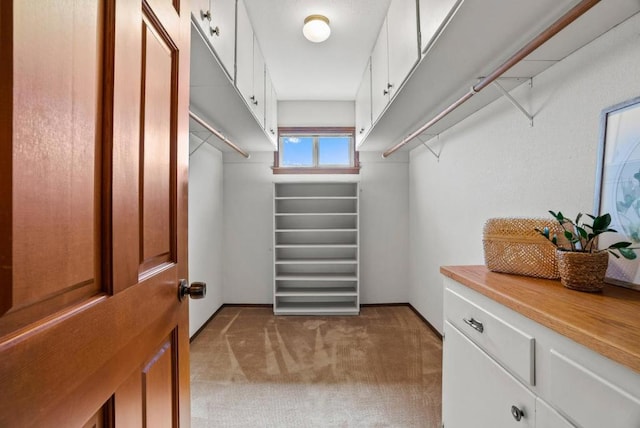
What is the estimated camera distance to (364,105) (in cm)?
283

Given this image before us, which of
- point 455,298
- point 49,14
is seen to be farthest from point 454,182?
point 49,14

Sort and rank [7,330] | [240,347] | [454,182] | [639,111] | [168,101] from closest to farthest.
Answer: [7,330], [168,101], [639,111], [454,182], [240,347]

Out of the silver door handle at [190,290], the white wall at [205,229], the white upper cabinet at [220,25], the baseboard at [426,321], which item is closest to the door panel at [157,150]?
the silver door handle at [190,290]

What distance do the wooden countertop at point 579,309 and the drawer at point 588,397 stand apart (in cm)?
6

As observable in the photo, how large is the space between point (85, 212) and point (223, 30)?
1.35 metres

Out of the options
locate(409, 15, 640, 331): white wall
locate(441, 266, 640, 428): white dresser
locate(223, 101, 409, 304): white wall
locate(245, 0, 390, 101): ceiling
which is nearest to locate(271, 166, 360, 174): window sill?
locate(223, 101, 409, 304): white wall

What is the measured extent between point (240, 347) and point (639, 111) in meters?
2.74

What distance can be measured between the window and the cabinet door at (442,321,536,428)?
8.52ft

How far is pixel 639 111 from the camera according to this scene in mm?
963

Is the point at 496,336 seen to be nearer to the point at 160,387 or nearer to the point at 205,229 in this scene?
the point at 160,387

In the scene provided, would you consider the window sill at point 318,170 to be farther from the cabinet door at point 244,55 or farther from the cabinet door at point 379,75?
the cabinet door at point 244,55

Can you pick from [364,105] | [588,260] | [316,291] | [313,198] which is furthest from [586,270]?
[316,291]

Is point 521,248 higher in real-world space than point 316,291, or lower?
higher

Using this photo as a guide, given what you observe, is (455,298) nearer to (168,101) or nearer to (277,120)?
(168,101)
